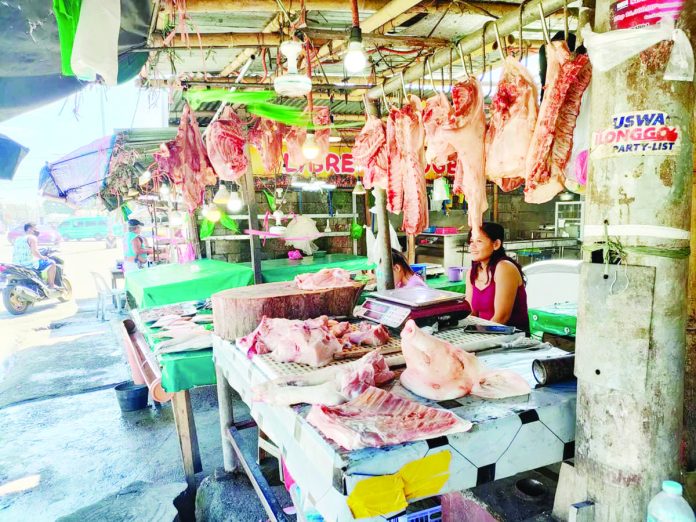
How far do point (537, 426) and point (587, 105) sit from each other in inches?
59.5

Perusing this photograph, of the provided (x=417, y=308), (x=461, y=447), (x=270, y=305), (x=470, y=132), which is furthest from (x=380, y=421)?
(x=470, y=132)

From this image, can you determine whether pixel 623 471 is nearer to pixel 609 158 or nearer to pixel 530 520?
pixel 530 520

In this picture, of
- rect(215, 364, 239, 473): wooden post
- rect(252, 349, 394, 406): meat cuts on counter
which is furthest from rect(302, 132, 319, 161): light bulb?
rect(252, 349, 394, 406): meat cuts on counter

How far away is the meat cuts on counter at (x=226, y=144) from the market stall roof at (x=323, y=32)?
60cm

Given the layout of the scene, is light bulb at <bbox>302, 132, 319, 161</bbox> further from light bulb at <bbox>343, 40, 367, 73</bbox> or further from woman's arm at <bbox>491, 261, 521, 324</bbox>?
woman's arm at <bbox>491, 261, 521, 324</bbox>

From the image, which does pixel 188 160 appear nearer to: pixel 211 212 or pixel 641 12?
pixel 211 212

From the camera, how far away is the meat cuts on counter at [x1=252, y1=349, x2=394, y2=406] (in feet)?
6.47

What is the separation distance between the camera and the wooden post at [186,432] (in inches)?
154

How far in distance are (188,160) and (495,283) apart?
14.7 feet

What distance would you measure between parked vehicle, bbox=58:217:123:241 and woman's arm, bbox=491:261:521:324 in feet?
116

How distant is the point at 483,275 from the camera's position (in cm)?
464

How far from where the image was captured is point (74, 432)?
18.6 feet

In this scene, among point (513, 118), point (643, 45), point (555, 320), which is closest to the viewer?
point (643, 45)

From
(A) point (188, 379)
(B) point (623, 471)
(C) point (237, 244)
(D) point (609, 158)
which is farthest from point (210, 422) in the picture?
(C) point (237, 244)
